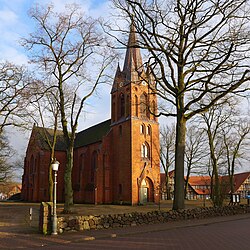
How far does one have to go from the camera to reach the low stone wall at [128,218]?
1445 centimetres

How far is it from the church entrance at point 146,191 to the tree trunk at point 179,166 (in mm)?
21258

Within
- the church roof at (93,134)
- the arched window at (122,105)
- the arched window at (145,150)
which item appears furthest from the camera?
the church roof at (93,134)

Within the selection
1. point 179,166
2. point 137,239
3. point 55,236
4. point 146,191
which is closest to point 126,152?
point 146,191

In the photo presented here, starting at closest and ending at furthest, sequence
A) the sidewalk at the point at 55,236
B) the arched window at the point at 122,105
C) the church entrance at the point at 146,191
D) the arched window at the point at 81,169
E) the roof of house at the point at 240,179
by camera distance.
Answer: the sidewalk at the point at 55,236 → the church entrance at the point at 146,191 → the arched window at the point at 122,105 → the arched window at the point at 81,169 → the roof of house at the point at 240,179

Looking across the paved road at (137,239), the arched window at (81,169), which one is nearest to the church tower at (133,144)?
the arched window at (81,169)

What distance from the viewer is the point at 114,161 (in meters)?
43.8

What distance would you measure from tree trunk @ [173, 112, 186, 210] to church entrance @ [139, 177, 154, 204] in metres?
21.3

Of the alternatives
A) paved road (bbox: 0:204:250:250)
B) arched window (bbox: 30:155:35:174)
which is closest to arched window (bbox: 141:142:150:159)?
arched window (bbox: 30:155:35:174)

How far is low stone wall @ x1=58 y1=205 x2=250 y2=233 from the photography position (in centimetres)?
1445

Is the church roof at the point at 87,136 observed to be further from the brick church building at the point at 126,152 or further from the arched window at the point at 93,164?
the arched window at the point at 93,164

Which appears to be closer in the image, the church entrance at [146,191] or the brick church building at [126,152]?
the brick church building at [126,152]

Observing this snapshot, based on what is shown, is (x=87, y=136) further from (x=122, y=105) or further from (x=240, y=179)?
(x=240, y=179)

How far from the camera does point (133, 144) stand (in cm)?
4075

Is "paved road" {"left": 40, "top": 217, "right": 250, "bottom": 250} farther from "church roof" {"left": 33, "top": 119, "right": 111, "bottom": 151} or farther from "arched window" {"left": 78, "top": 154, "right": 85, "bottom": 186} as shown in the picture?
"arched window" {"left": 78, "top": 154, "right": 85, "bottom": 186}
